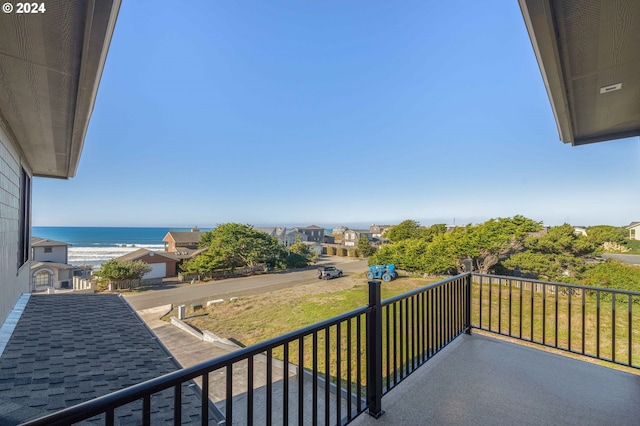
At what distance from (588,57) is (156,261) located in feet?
79.4

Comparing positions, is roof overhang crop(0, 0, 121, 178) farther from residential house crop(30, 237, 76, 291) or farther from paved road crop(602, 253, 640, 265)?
paved road crop(602, 253, 640, 265)

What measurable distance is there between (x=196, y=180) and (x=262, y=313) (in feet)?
91.4

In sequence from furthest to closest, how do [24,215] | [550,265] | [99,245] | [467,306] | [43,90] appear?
[99,245] → [550,265] → [24,215] → [467,306] → [43,90]

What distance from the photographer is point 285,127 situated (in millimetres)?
19484

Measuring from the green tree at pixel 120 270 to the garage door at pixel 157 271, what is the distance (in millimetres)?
2716

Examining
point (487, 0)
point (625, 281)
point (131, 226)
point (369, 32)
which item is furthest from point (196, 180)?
point (131, 226)

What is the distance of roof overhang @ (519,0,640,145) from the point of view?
1.44m

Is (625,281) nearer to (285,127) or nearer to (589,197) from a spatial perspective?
(589,197)

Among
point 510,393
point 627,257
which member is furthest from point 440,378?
point 627,257

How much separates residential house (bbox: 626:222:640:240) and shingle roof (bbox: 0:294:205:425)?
26.7 meters

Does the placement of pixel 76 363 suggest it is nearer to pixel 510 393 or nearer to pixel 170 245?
pixel 510 393

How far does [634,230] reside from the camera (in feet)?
61.3

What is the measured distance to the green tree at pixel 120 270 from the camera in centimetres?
1633

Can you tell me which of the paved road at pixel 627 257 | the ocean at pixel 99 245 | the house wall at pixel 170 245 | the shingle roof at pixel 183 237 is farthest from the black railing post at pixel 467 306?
the ocean at pixel 99 245
